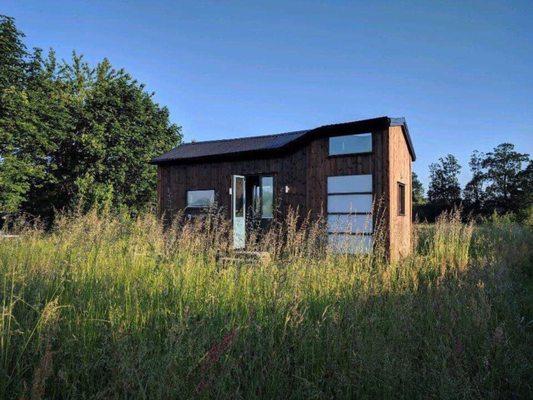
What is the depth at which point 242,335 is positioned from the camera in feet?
10.4

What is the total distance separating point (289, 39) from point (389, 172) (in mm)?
5074

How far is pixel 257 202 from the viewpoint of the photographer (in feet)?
42.8

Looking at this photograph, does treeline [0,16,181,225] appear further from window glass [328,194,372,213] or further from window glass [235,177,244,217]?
window glass [328,194,372,213]

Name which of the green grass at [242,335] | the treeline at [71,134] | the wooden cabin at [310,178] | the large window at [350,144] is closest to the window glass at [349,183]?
the wooden cabin at [310,178]

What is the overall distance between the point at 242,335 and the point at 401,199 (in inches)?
391

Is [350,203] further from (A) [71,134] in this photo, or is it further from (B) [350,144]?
(A) [71,134]

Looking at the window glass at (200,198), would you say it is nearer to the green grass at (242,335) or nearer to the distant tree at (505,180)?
the green grass at (242,335)

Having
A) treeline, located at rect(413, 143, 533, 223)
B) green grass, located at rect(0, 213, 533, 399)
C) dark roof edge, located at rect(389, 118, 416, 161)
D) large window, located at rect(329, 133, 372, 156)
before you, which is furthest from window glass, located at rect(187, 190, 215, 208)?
treeline, located at rect(413, 143, 533, 223)

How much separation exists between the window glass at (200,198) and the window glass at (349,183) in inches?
188

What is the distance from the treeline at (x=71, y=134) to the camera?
53.3 feet

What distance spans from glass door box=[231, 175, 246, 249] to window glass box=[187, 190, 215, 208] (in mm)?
1149

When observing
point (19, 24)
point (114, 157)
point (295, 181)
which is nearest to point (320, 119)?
point (295, 181)

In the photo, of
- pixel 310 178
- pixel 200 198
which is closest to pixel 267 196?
pixel 310 178

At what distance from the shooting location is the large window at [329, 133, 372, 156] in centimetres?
1034
